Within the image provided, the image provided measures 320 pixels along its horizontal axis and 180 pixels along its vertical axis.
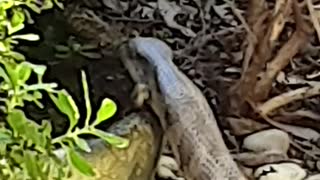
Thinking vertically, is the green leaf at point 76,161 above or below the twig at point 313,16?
above

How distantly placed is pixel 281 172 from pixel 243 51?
1.15ft

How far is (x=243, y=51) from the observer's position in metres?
1.93

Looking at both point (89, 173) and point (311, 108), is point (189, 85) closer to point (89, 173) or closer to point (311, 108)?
point (311, 108)

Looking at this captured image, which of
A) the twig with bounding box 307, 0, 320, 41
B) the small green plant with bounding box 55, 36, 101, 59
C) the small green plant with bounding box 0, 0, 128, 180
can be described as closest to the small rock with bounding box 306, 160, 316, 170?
the twig with bounding box 307, 0, 320, 41

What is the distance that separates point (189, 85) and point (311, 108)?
1.41ft

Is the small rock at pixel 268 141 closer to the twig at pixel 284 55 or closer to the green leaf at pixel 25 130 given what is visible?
the twig at pixel 284 55

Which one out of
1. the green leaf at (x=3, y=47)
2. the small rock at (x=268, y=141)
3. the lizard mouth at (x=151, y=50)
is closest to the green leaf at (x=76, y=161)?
the green leaf at (x=3, y=47)

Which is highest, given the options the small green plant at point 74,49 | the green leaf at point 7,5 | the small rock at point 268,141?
the green leaf at point 7,5

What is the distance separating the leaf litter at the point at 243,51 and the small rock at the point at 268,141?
0.02 m

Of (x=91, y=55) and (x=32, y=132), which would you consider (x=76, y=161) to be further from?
(x=91, y=55)

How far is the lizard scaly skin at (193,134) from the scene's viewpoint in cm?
146

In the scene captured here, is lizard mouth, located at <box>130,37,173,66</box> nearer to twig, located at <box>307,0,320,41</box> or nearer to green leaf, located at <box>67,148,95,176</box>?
twig, located at <box>307,0,320,41</box>

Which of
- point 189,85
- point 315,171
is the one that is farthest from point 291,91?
point 189,85

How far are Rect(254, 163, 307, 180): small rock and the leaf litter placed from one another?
0.03m
